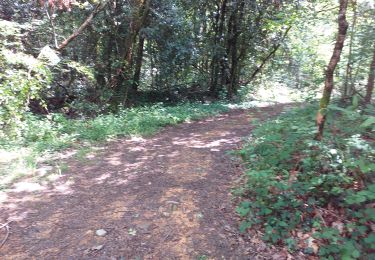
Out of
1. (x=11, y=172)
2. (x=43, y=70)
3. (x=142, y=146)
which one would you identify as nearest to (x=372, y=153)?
(x=142, y=146)

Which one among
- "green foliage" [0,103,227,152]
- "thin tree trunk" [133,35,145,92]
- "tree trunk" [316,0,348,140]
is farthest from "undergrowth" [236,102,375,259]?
"thin tree trunk" [133,35,145,92]

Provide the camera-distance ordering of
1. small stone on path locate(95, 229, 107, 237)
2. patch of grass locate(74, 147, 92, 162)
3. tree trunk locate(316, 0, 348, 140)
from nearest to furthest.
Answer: small stone on path locate(95, 229, 107, 237), tree trunk locate(316, 0, 348, 140), patch of grass locate(74, 147, 92, 162)

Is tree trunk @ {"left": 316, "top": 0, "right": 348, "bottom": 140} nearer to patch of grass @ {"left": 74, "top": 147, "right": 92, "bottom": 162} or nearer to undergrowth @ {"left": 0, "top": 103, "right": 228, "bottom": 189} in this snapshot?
patch of grass @ {"left": 74, "top": 147, "right": 92, "bottom": 162}

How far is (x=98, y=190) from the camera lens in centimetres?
471

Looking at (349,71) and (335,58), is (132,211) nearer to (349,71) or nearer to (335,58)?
(335,58)

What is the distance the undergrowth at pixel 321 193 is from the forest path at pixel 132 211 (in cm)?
39

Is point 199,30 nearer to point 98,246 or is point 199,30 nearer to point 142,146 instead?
point 142,146

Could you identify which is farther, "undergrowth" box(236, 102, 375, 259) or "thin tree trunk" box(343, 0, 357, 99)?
"thin tree trunk" box(343, 0, 357, 99)

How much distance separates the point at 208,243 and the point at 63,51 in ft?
30.2

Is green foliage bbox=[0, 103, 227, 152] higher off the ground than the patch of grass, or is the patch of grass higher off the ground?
green foliage bbox=[0, 103, 227, 152]

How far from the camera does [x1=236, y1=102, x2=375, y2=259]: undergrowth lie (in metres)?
3.19

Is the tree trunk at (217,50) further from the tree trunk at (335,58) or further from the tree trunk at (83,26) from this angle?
the tree trunk at (335,58)

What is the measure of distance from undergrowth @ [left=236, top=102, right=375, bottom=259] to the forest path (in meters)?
0.39

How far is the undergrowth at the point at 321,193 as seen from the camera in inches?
125
